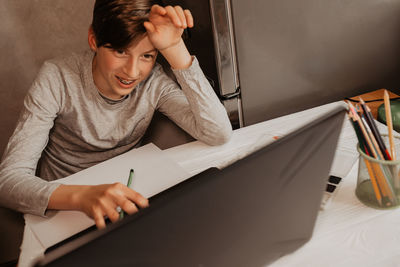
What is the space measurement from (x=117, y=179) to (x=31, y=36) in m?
1.22

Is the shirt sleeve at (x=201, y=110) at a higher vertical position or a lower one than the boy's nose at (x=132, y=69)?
lower

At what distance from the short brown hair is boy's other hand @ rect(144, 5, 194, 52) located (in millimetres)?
28

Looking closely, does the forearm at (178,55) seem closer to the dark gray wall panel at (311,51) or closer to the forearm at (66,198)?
the dark gray wall panel at (311,51)

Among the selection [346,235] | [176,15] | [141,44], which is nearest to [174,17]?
[176,15]

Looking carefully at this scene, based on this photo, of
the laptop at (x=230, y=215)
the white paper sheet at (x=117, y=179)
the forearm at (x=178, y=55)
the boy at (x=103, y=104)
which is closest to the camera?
the laptop at (x=230, y=215)

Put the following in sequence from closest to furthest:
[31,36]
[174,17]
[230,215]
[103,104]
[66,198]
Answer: [230,215], [66,198], [174,17], [103,104], [31,36]

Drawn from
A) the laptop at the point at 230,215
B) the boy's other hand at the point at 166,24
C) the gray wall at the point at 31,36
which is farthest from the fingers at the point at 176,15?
the gray wall at the point at 31,36

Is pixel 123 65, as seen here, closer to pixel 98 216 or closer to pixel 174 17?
pixel 174 17

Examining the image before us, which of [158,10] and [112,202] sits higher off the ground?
[158,10]

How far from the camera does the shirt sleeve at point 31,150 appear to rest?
833mm

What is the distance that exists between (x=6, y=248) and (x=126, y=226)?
876 mm

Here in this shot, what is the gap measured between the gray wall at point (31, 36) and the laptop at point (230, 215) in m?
1.58

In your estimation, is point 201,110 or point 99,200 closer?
point 99,200

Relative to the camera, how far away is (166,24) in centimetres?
96
